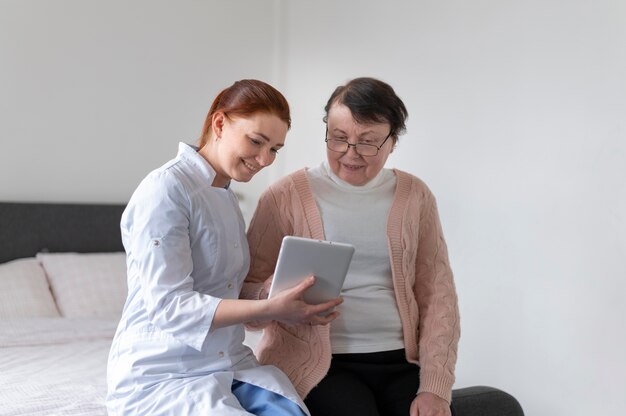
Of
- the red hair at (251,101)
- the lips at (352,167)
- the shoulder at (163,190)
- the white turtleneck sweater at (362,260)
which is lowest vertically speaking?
the white turtleneck sweater at (362,260)

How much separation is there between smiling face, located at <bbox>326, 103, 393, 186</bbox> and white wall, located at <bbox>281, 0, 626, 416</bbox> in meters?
0.86

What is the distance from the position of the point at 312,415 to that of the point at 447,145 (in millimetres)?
1664

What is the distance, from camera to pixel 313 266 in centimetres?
155

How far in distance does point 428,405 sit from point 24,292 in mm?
2122

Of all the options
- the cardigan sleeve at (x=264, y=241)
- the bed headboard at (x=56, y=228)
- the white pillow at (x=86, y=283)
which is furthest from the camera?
the bed headboard at (x=56, y=228)

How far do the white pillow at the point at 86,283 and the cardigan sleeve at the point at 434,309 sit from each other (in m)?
1.82

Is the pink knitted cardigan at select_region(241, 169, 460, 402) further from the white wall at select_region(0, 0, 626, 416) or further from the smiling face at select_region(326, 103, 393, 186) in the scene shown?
the white wall at select_region(0, 0, 626, 416)

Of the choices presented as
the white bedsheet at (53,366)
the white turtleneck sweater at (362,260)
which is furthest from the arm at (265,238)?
the white bedsheet at (53,366)

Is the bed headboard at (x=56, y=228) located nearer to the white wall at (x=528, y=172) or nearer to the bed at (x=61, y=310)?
the bed at (x=61, y=310)

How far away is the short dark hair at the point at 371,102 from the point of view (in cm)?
187

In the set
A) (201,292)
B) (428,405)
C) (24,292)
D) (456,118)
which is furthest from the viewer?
(24,292)

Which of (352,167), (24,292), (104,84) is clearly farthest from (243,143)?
(104,84)

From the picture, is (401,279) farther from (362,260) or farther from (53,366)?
(53,366)

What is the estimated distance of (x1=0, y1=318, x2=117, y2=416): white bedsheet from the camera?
199cm
